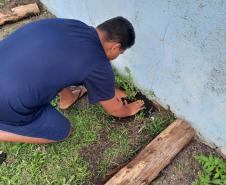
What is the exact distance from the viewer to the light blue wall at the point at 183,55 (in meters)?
2.39

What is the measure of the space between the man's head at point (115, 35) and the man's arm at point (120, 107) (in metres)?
0.40

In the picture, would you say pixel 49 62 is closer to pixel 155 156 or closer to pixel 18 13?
pixel 155 156

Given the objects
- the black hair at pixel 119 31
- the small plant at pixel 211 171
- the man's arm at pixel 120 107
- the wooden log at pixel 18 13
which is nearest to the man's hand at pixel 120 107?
the man's arm at pixel 120 107

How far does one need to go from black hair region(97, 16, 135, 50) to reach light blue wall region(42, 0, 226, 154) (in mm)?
305

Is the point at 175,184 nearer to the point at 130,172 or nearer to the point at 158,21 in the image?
the point at 130,172

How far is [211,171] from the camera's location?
2.95 m

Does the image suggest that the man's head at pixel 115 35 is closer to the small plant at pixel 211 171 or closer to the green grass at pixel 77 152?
the green grass at pixel 77 152

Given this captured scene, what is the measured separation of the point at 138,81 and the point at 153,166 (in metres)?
0.89

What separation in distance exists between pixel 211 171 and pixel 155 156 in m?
0.46

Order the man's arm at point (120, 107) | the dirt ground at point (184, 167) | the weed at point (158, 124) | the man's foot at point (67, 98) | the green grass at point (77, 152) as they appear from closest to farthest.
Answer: the man's arm at point (120, 107), the dirt ground at point (184, 167), the green grass at point (77, 152), the weed at point (158, 124), the man's foot at point (67, 98)

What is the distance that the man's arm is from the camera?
2.79 m

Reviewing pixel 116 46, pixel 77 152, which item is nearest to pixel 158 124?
pixel 77 152

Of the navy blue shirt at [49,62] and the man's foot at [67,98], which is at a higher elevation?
the navy blue shirt at [49,62]

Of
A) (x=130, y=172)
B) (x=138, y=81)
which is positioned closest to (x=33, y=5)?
(x=138, y=81)
